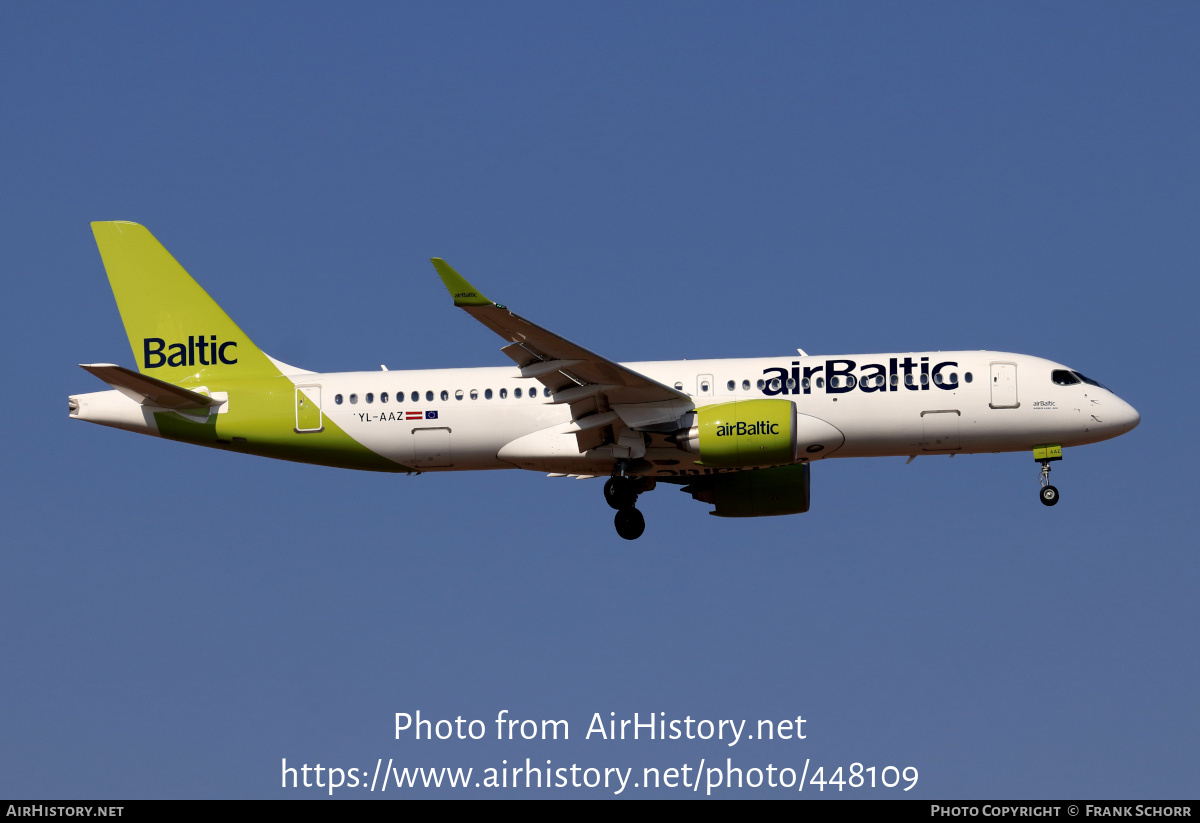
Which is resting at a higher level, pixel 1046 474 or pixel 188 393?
pixel 188 393

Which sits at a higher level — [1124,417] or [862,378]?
[862,378]

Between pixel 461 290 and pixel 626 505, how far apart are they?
8758 mm

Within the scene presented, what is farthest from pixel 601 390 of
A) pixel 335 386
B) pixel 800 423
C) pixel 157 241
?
pixel 157 241

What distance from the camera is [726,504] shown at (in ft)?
125

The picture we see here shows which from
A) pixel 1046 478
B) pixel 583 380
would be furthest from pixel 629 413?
pixel 1046 478

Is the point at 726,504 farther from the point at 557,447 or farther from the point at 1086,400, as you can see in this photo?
the point at 1086,400

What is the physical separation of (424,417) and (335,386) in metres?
2.66

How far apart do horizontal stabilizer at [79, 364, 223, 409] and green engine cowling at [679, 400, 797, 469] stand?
42.3 feet

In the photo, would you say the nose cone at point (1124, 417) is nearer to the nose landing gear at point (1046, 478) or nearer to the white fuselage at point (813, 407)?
the white fuselage at point (813, 407)

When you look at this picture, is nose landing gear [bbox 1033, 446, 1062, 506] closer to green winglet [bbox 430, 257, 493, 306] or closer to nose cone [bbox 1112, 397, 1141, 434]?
nose cone [bbox 1112, 397, 1141, 434]

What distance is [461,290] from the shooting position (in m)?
30.0

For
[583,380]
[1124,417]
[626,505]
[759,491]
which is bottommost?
[626,505]

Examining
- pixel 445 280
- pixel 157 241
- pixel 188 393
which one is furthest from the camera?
pixel 157 241

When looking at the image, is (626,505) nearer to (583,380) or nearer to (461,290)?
(583,380)
